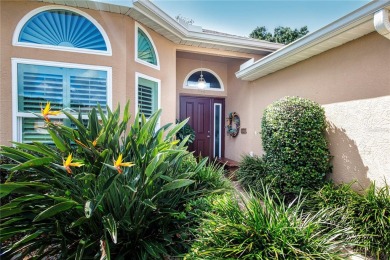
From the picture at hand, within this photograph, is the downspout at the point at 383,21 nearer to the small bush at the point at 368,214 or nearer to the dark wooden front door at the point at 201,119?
the small bush at the point at 368,214

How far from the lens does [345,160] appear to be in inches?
152

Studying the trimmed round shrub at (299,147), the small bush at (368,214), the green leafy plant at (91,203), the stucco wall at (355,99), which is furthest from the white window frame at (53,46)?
the small bush at (368,214)

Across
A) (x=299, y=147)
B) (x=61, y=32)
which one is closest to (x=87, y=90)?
(x=61, y=32)

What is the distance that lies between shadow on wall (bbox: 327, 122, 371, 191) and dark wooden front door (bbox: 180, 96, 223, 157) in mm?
4379

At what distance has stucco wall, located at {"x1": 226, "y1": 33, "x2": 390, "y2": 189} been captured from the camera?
3.28m

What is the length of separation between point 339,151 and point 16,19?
6.73 m

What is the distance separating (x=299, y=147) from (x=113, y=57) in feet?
14.1

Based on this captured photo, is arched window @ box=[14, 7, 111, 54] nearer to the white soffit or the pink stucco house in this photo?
the pink stucco house

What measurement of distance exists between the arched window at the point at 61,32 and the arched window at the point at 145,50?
750mm

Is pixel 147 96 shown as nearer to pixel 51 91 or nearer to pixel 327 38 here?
pixel 51 91

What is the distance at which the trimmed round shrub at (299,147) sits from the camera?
391cm

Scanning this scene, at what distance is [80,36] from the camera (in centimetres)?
434

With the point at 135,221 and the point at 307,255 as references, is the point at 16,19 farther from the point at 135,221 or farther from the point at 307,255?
the point at 307,255

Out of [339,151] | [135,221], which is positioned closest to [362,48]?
[339,151]
